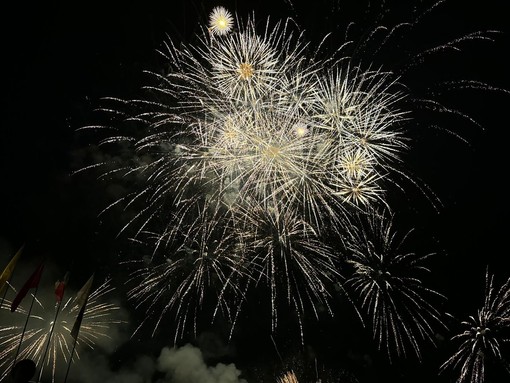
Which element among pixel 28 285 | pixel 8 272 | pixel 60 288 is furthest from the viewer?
pixel 8 272

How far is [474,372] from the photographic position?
44.6 ft

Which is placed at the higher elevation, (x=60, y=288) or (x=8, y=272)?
(x=8, y=272)

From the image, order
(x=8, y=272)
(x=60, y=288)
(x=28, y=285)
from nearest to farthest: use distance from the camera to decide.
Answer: (x=28, y=285) < (x=60, y=288) < (x=8, y=272)

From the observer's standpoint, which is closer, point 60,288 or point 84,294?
point 84,294

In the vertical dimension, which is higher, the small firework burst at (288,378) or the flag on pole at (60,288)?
the flag on pole at (60,288)

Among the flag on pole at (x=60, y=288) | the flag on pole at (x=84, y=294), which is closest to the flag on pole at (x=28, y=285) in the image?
the flag on pole at (x=60, y=288)

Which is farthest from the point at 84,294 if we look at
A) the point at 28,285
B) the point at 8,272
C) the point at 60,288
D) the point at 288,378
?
the point at 288,378

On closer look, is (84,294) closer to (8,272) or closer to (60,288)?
(60,288)

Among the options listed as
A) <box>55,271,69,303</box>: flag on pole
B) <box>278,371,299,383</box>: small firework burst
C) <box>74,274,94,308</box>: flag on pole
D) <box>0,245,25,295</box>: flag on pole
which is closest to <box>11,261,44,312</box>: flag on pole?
<box>55,271,69,303</box>: flag on pole

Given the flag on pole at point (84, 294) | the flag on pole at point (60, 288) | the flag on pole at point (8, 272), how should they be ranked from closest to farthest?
the flag on pole at point (84, 294) < the flag on pole at point (60, 288) < the flag on pole at point (8, 272)

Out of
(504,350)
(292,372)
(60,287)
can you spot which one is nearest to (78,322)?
(60,287)

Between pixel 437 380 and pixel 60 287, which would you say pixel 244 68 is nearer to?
pixel 60 287

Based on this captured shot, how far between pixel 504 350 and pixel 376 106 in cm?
912

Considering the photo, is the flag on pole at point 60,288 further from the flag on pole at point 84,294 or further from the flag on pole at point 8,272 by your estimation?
the flag on pole at point 8,272
